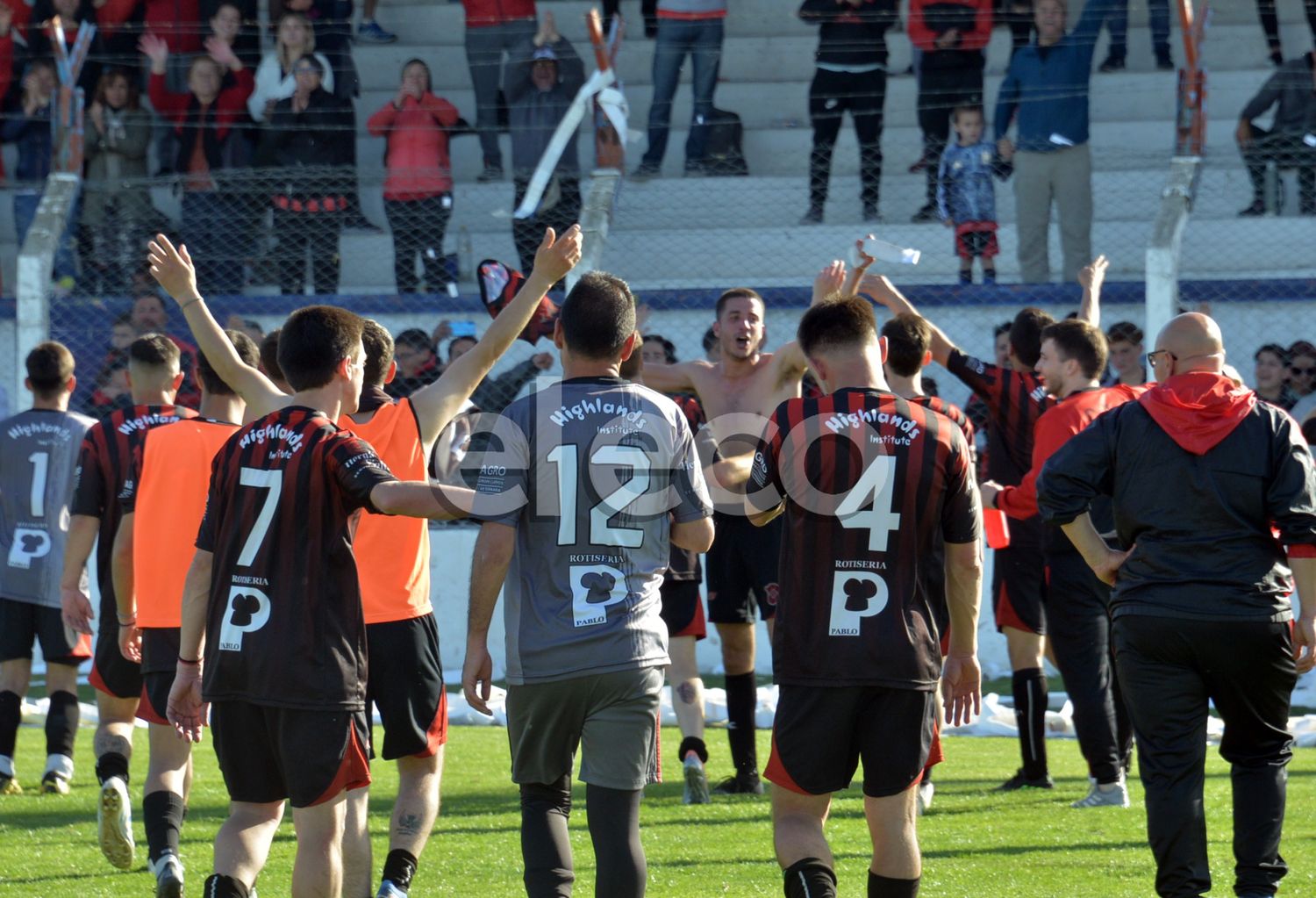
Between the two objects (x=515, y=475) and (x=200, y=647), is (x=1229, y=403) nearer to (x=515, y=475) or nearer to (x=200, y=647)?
(x=515, y=475)

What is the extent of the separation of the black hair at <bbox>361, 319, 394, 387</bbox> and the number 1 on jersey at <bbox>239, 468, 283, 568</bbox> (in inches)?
36.2

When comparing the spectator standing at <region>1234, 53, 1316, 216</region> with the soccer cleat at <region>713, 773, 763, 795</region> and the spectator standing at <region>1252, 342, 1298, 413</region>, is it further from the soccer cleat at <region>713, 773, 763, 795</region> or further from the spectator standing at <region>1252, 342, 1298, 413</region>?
the soccer cleat at <region>713, 773, 763, 795</region>

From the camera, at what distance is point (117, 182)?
1168 centimetres

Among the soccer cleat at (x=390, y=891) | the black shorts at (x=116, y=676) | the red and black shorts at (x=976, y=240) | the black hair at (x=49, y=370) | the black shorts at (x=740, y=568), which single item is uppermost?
the red and black shorts at (x=976, y=240)

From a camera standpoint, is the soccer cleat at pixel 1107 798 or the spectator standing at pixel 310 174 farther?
the spectator standing at pixel 310 174

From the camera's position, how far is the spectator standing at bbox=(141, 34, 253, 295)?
39.5 ft

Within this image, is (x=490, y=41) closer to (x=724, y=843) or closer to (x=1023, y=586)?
(x=1023, y=586)

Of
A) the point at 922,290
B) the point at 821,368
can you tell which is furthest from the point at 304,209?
the point at 821,368

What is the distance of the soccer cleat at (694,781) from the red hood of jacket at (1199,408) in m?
2.88

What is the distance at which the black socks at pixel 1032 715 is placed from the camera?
23.6ft

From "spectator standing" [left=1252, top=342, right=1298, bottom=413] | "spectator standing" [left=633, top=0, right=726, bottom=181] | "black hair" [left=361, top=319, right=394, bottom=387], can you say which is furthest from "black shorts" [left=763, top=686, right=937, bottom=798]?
"spectator standing" [left=633, top=0, right=726, bottom=181]

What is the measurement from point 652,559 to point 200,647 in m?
1.21

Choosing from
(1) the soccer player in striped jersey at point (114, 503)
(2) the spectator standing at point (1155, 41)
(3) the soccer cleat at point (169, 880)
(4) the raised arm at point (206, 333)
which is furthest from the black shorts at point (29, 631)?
(2) the spectator standing at point (1155, 41)

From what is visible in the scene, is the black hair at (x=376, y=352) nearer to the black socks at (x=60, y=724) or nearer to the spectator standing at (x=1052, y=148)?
the black socks at (x=60, y=724)
